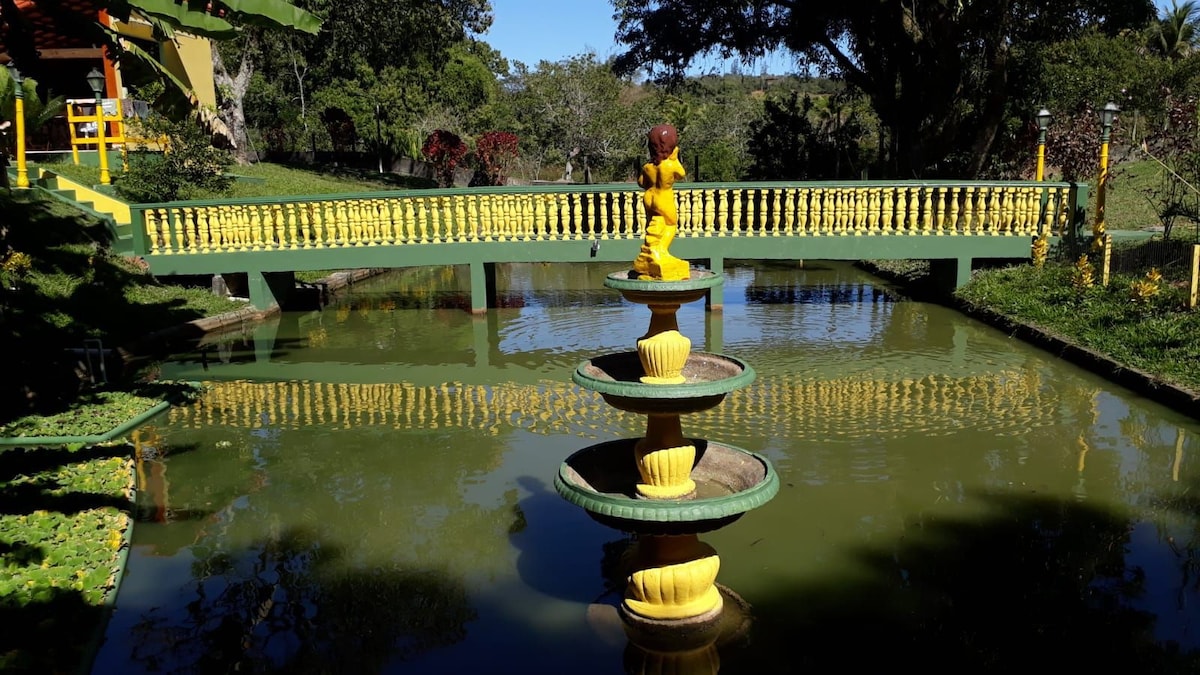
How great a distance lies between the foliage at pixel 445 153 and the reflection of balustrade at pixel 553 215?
15618 millimetres

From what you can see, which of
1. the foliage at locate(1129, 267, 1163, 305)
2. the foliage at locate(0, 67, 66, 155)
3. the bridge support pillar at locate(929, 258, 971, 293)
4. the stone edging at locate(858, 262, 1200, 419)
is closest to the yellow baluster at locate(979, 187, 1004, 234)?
the bridge support pillar at locate(929, 258, 971, 293)

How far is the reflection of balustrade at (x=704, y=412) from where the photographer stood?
29.0 ft

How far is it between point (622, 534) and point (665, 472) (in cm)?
158

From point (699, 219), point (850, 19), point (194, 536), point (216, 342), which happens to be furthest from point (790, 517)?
point (850, 19)

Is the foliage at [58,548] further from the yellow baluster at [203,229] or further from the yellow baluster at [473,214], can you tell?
the yellow baluster at [203,229]

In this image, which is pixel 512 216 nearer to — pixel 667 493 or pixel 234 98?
pixel 667 493

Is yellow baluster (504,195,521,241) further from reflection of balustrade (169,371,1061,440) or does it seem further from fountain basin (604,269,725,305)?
fountain basin (604,269,725,305)

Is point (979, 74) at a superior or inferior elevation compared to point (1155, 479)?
superior

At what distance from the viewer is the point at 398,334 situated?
46.0 ft

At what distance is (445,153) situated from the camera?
3055 centimetres

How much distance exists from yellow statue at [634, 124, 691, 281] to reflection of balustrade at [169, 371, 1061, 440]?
3960 mm

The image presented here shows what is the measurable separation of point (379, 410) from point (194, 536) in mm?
3435

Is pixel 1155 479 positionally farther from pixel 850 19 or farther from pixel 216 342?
pixel 850 19

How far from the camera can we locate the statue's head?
16.1 feet
